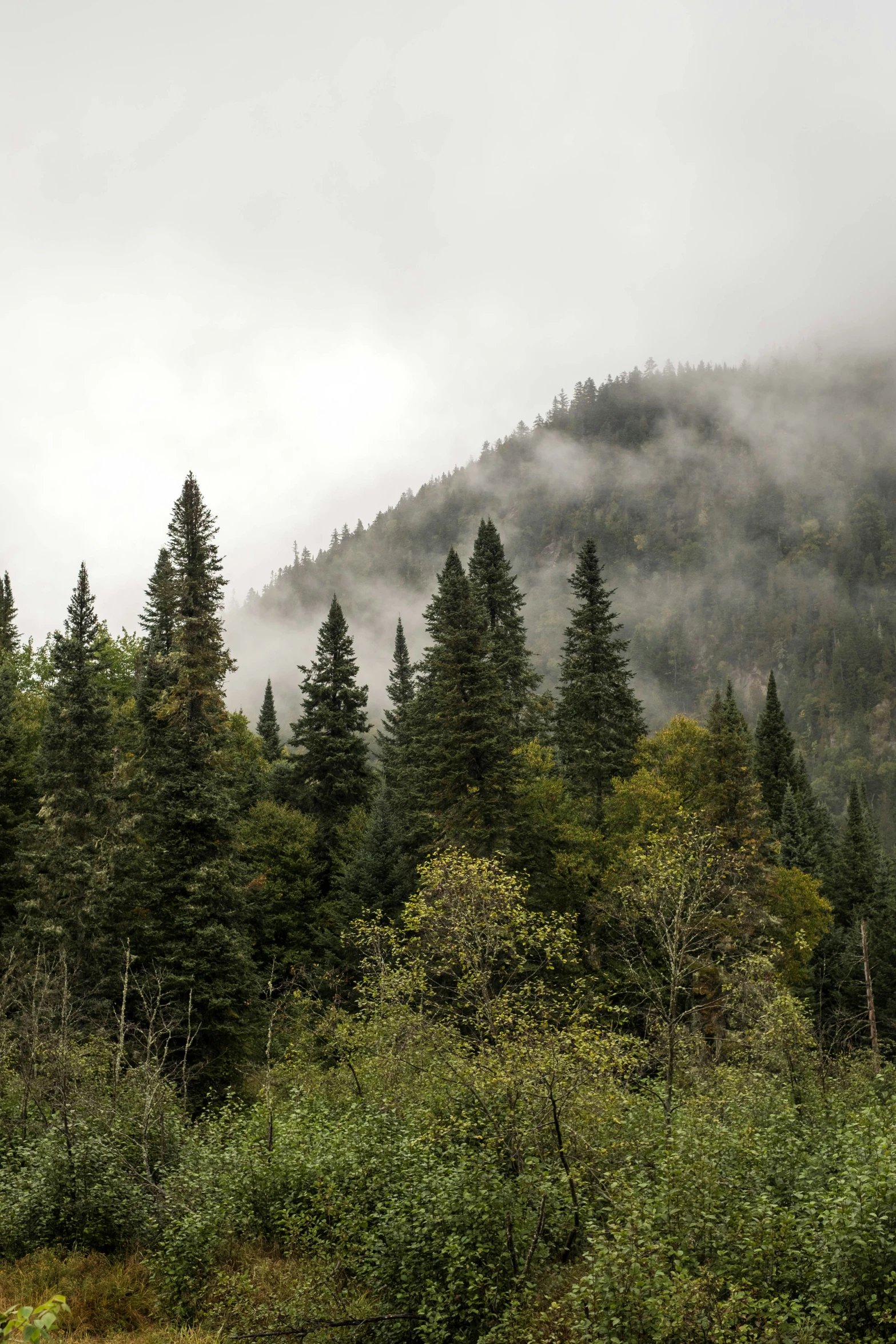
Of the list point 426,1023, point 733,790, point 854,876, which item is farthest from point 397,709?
point 426,1023

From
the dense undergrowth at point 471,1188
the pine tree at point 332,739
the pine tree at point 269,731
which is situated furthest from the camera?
the pine tree at point 269,731

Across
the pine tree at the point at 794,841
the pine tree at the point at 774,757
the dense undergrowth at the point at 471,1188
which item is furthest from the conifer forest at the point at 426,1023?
the pine tree at the point at 774,757

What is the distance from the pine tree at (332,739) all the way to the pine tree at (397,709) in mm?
2828

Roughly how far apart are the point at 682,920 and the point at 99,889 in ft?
67.6

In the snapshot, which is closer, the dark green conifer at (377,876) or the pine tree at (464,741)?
the pine tree at (464,741)

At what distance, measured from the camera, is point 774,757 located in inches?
2800

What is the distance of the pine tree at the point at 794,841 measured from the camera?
56375 mm

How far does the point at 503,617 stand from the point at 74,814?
23.6m

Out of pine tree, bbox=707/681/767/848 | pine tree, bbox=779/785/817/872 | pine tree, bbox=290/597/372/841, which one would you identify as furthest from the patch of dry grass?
pine tree, bbox=779/785/817/872

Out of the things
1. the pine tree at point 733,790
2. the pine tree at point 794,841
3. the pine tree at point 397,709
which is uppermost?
the pine tree at point 397,709

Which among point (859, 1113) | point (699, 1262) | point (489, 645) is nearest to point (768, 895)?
point (489, 645)

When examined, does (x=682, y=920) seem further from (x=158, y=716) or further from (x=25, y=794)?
(x=25, y=794)

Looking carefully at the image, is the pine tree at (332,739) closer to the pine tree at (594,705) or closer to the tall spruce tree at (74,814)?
the pine tree at (594,705)

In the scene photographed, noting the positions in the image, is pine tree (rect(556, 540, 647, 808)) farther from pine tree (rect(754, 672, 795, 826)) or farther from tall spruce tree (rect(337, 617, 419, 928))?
pine tree (rect(754, 672, 795, 826))
